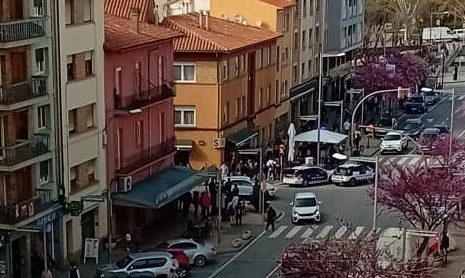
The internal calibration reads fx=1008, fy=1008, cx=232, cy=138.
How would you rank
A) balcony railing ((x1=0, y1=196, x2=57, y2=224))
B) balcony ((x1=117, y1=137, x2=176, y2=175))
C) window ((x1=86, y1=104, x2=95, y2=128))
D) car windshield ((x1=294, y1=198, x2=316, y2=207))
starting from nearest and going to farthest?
1. balcony railing ((x1=0, y1=196, x2=57, y2=224))
2. window ((x1=86, y1=104, x2=95, y2=128))
3. balcony ((x1=117, y1=137, x2=176, y2=175))
4. car windshield ((x1=294, y1=198, x2=316, y2=207))

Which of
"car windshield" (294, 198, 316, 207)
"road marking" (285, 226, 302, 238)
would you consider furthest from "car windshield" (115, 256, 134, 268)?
"car windshield" (294, 198, 316, 207)

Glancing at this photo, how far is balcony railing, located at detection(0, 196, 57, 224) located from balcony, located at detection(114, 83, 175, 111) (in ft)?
29.1

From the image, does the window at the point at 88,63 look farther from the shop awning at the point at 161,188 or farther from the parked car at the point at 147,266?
the parked car at the point at 147,266

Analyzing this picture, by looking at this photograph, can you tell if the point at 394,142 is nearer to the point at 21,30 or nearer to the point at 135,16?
the point at 135,16

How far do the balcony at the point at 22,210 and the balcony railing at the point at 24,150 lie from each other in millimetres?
1791

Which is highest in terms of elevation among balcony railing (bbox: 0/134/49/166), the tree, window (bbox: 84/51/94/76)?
window (bbox: 84/51/94/76)

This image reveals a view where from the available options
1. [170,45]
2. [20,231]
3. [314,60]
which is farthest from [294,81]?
[20,231]

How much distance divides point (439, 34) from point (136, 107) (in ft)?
323

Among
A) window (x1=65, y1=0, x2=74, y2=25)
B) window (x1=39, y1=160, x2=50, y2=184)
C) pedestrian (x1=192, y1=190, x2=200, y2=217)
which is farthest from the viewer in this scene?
pedestrian (x1=192, y1=190, x2=200, y2=217)

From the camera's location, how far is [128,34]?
52344 mm

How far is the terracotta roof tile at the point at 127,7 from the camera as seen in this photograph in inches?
2314

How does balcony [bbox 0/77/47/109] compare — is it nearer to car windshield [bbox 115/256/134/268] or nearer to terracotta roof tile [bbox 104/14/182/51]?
terracotta roof tile [bbox 104/14/182/51]

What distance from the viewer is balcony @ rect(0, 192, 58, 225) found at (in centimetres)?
4097

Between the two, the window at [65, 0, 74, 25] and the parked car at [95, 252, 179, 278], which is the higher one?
the window at [65, 0, 74, 25]
